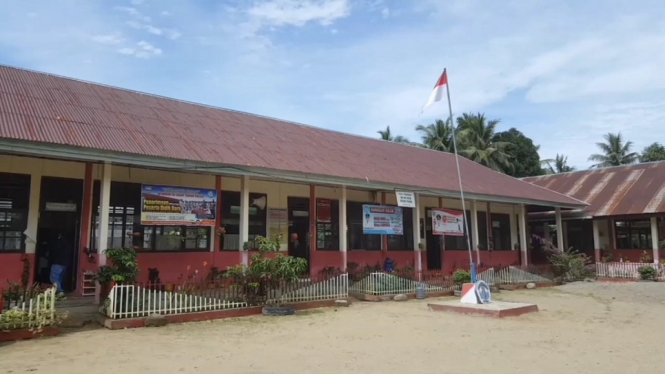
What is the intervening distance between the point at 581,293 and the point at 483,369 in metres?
12.2

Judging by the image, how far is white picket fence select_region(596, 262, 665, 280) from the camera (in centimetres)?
2005

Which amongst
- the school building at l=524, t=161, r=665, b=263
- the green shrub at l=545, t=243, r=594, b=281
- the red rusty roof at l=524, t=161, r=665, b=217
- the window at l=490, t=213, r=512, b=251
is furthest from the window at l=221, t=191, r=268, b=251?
the red rusty roof at l=524, t=161, r=665, b=217

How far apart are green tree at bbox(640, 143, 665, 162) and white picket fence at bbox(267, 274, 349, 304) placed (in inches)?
1502

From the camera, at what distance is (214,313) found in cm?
1044

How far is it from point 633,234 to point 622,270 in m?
3.21

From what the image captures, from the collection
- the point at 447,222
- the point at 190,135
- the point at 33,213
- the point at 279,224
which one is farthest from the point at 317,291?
the point at 447,222

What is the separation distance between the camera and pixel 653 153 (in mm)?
42469

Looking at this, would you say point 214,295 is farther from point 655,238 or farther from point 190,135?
point 655,238

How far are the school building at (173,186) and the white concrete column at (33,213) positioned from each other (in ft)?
0.08

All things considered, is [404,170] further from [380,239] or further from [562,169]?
[562,169]

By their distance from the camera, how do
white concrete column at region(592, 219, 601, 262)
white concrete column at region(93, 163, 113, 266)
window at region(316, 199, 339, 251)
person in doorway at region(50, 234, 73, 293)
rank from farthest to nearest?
1. white concrete column at region(592, 219, 601, 262)
2. window at region(316, 199, 339, 251)
3. person in doorway at region(50, 234, 73, 293)
4. white concrete column at region(93, 163, 113, 266)

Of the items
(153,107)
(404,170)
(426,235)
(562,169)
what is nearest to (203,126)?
(153,107)

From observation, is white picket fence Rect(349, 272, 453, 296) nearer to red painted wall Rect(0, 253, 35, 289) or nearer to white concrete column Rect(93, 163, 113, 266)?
white concrete column Rect(93, 163, 113, 266)

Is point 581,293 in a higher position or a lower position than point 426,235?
lower
